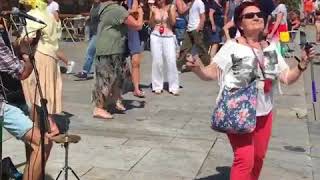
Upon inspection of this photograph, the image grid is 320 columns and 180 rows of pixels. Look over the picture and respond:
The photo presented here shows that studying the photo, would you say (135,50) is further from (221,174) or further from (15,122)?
(15,122)

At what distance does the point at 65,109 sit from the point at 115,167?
284 centimetres

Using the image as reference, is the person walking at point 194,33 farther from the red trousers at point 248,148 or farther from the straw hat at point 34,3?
the red trousers at point 248,148

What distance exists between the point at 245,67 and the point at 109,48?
352 centimetres

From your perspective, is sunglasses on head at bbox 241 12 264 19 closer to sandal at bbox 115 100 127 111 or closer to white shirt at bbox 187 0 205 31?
sandal at bbox 115 100 127 111

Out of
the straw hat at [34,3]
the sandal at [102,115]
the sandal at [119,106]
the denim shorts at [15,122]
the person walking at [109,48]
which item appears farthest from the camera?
the sandal at [119,106]

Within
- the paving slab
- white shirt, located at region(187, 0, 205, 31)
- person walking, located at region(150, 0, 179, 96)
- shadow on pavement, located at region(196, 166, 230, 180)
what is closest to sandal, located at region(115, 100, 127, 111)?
person walking, located at region(150, 0, 179, 96)

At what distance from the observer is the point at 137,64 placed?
9.20 m

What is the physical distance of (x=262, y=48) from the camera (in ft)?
15.1

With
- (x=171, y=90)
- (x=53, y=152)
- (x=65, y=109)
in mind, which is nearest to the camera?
(x=53, y=152)

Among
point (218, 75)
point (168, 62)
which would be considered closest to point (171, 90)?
point (168, 62)

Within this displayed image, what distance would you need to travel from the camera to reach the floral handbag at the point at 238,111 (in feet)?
14.3

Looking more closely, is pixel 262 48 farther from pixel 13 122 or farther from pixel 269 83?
pixel 13 122

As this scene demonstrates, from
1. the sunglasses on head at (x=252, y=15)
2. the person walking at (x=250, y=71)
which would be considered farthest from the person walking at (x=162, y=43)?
the sunglasses on head at (x=252, y=15)

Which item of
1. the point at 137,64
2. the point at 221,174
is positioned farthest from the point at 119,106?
the point at 221,174
